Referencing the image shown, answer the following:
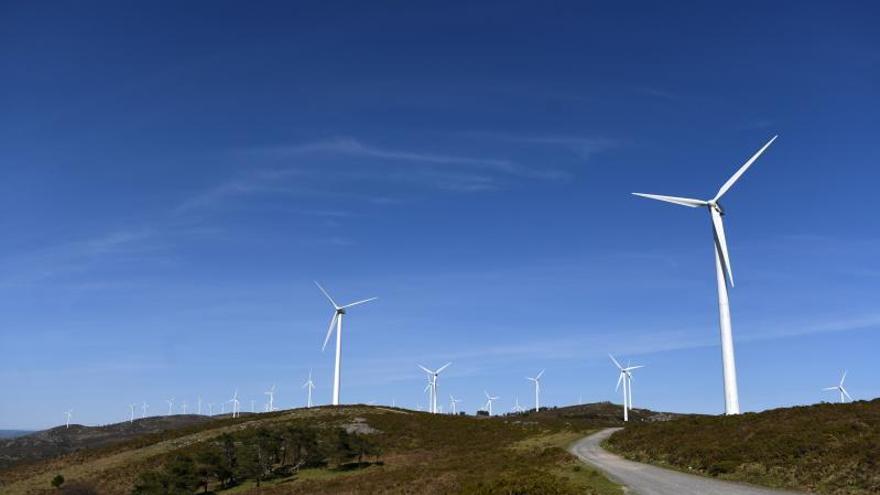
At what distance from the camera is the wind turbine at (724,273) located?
54344mm

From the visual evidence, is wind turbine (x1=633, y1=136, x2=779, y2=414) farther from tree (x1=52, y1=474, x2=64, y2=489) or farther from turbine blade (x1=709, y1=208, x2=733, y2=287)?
tree (x1=52, y1=474, x2=64, y2=489)

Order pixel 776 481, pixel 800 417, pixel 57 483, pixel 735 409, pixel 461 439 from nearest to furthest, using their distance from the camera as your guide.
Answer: pixel 776 481
pixel 800 417
pixel 735 409
pixel 57 483
pixel 461 439

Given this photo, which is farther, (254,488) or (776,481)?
(254,488)

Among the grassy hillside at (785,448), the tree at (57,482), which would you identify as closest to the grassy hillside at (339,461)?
the tree at (57,482)

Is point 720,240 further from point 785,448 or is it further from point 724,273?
point 785,448

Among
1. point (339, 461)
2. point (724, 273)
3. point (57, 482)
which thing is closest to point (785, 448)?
point (724, 273)

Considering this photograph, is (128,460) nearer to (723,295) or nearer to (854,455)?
(723,295)

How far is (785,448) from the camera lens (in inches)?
1454

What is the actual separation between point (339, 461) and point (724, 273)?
40.8m

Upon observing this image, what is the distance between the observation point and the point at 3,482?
74.2 meters

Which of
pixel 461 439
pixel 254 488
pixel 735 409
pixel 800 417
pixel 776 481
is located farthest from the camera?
pixel 461 439

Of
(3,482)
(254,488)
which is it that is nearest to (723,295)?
(254,488)

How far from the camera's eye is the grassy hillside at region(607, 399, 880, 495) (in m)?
30.7

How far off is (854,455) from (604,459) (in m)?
18.8
